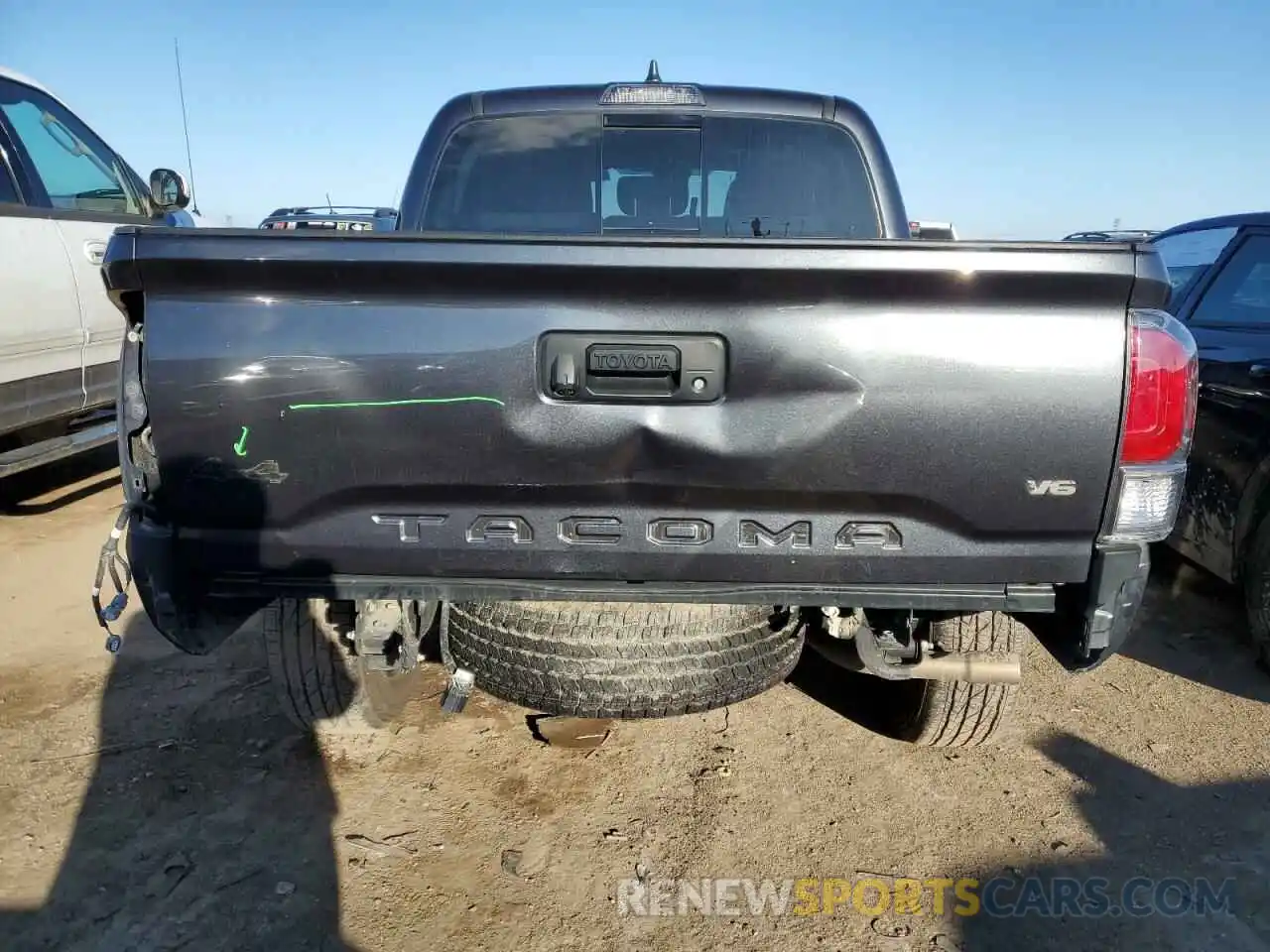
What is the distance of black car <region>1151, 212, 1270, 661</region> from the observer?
3459 millimetres

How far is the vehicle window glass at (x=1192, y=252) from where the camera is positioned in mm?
4227

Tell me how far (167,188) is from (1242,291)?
581 cm

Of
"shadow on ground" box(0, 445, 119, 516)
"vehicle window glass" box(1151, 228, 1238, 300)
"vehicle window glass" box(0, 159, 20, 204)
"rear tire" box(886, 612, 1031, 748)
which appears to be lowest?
"shadow on ground" box(0, 445, 119, 516)

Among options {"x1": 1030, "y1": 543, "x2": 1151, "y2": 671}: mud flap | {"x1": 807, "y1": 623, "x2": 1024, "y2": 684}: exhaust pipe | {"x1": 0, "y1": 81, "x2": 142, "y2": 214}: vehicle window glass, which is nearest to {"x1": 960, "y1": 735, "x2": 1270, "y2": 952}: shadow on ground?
{"x1": 807, "y1": 623, "x2": 1024, "y2": 684}: exhaust pipe

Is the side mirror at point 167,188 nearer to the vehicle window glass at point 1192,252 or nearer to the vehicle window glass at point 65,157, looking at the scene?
the vehicle window glass at point 65,157

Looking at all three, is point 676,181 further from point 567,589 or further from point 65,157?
point 65,157

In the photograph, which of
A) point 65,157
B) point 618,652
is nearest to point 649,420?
point 618,652

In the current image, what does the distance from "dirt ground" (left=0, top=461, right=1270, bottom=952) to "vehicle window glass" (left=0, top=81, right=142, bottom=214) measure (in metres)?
2.71

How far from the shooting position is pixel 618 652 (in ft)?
7.38

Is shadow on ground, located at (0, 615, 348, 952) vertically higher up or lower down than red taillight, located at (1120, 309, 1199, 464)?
lower down

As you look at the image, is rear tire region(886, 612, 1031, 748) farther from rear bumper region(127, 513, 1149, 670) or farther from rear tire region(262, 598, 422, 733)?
rear tire region(262, 598, 422, 733)

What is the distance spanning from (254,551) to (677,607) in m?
1.03

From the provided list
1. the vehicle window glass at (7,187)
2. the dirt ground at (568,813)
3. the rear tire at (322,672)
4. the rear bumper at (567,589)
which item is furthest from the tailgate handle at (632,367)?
the vehicle window glass at (7,187)

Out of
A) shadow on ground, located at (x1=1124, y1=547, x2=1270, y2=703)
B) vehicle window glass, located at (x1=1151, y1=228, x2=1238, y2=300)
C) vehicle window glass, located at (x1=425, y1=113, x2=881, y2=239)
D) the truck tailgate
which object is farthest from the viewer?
vehicle window glass, located at (x1=1151, y1=228, x2=1238, y2=300)
